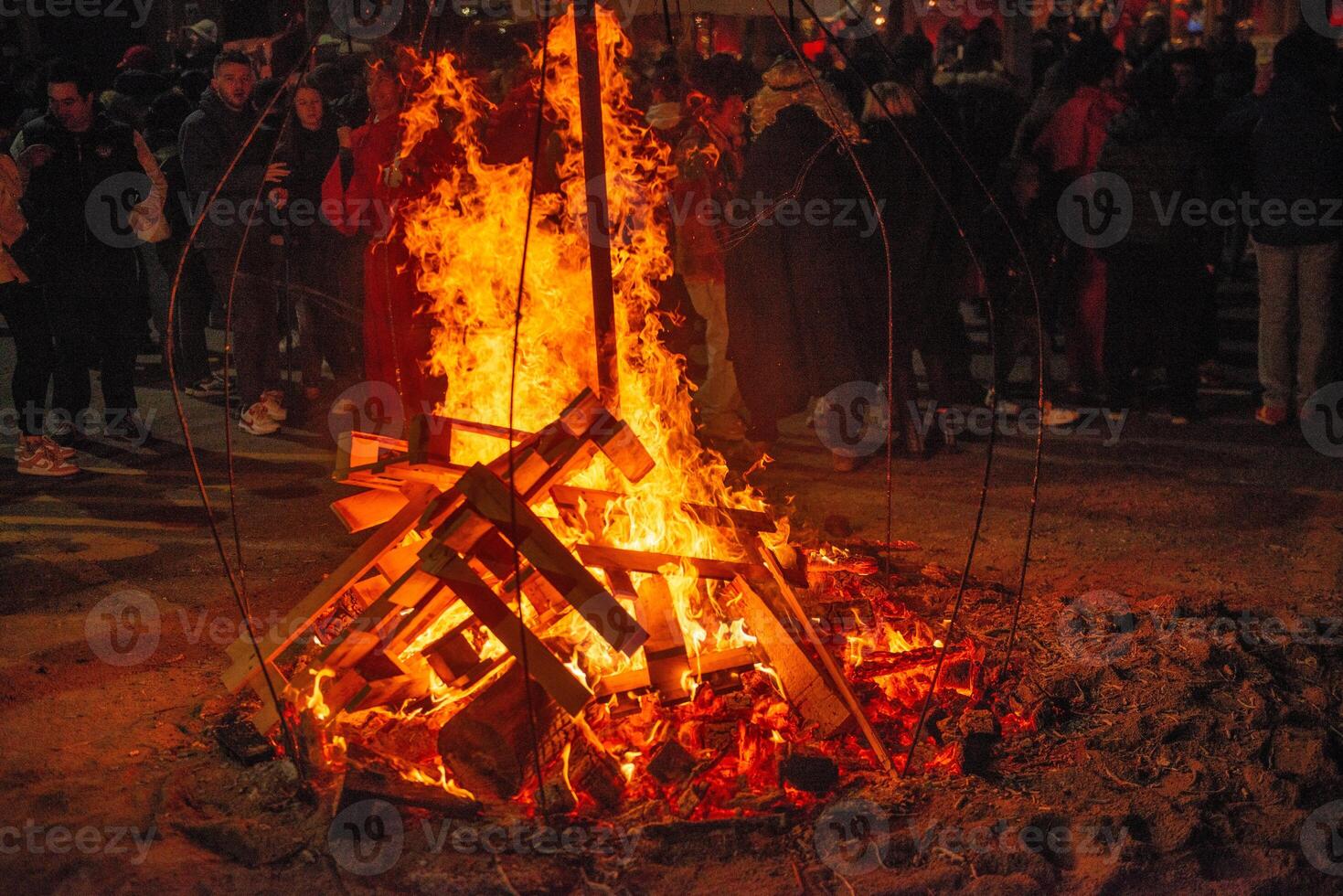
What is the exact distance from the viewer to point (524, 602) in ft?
14.7

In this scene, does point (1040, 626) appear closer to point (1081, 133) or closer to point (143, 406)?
point (1081, 133)

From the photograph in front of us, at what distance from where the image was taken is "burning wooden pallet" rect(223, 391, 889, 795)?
Answer: 13.3 ft

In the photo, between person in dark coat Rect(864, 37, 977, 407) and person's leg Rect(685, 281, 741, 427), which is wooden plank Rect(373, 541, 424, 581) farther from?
person in dark coat Rect(864, 37, 977, 407)

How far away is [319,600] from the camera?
14.5 feet

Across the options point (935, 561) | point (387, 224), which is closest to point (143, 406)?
point (387, 224)

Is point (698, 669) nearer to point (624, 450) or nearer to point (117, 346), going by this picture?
point (624, 450)

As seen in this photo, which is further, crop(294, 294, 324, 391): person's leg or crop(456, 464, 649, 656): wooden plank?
crop(294, 294, 324, 391): person's leg

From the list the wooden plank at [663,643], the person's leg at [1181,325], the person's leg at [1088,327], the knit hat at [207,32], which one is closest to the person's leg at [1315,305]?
the person's leg at [1181,325]

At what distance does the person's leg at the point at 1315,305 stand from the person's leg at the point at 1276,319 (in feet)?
0.22

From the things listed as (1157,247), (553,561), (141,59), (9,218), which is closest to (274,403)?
(9,218)

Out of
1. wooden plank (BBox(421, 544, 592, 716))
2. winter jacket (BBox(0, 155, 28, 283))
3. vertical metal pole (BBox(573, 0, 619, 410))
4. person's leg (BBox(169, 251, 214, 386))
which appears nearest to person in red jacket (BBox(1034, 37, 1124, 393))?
vertical metal pole (BBox(573, 0, 619, 410))

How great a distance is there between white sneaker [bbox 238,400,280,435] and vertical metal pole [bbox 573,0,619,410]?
15.9ft

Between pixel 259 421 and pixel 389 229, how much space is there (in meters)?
2.12

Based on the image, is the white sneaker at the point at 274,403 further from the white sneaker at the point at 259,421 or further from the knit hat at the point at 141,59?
the knit hat at the point at 141,59
